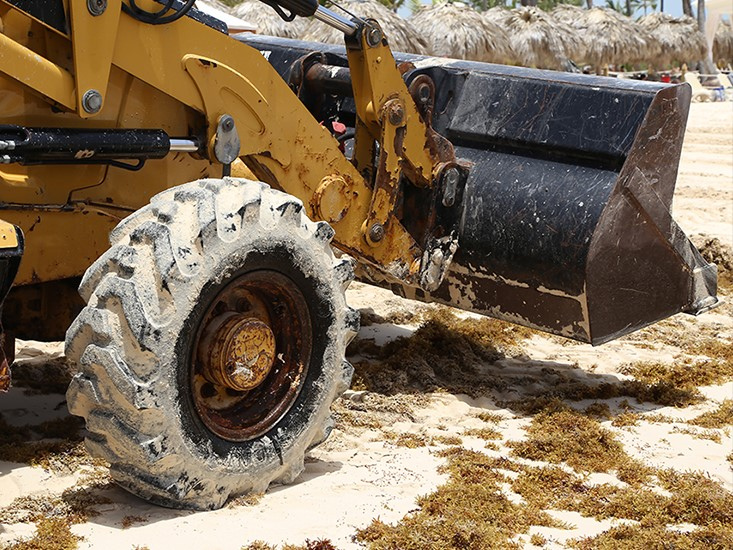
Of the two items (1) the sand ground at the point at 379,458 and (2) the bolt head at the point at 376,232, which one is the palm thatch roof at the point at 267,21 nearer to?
(1) the sand ground at the point at 379,458

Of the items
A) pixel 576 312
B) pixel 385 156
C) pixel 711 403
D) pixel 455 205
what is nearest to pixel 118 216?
pixel 385 156

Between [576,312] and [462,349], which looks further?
[462,349]

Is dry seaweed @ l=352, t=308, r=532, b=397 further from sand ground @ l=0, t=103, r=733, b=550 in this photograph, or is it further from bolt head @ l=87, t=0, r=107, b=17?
bolt head @ l=87, t=0, r=107, b=17

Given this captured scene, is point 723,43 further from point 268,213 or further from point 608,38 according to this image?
point 268,213

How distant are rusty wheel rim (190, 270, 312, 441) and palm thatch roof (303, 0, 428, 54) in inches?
572

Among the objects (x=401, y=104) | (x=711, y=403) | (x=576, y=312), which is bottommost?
(x=711, y=403)

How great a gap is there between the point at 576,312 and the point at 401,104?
1.23 m

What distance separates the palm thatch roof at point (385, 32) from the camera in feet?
61.1

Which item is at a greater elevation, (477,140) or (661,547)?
(477,140)

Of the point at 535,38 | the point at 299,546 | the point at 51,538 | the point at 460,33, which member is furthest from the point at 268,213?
the point at 535,38

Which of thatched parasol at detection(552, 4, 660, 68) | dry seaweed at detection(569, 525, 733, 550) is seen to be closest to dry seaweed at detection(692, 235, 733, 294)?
dry seaweed at detection(569, 525, 733, 550)

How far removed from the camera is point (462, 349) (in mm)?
6348

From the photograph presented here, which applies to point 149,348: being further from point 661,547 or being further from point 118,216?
point 661,547

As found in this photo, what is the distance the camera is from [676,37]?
120ft
